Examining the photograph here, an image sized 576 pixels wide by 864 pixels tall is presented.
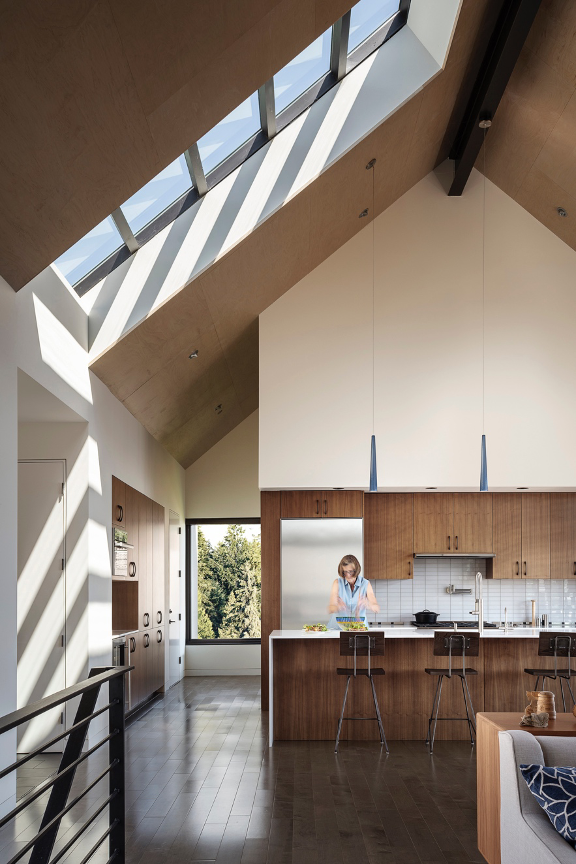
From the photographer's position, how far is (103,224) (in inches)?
205

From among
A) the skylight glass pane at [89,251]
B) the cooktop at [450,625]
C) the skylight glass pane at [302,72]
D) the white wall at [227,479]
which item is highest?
the skylight glass pane at [302,72]

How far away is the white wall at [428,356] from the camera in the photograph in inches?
296

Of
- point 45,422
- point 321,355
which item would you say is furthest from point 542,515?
point 45,422

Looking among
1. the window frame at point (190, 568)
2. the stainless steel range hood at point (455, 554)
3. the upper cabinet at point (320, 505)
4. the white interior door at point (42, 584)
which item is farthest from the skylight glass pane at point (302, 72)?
the window frame at point (190, 568)

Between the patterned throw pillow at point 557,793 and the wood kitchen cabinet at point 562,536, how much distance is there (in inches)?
210

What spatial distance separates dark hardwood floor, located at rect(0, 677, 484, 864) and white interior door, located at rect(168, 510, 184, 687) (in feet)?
9.26

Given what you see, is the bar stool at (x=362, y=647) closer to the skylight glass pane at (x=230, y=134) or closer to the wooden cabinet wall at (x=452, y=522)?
the wooden cabinet wall at (x=452, y=522)

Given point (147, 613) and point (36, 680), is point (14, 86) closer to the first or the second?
point (36, 680)

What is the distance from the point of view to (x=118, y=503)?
6719mm

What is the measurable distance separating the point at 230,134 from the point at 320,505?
3.67 m

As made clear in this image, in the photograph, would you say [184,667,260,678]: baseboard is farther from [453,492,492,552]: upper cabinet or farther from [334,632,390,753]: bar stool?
[334,632,390,753]: bar stool

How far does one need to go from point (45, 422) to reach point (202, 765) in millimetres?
2753

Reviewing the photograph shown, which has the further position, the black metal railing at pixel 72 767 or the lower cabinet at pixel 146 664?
the lower cabinet at pixel 146 664

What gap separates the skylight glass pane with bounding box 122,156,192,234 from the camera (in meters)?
5.20
